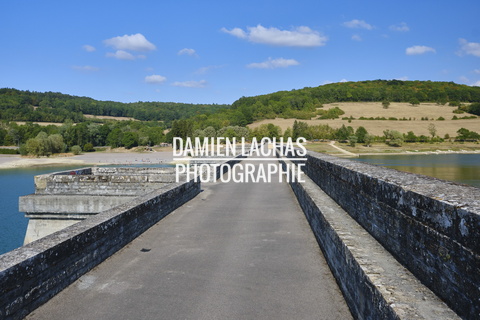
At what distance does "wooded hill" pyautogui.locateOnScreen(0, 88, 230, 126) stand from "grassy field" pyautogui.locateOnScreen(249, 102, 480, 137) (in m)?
60.8

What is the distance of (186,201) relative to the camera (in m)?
10.6

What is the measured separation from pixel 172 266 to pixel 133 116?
188 m

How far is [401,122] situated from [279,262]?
130 metres

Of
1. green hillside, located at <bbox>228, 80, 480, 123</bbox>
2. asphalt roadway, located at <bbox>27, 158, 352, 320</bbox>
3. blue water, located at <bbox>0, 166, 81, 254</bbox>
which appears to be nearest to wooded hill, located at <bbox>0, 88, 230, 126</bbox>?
green hillside, located at <bbox>228, 80, 480, 123</bbox>

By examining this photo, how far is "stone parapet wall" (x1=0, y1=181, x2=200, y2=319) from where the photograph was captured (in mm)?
3449

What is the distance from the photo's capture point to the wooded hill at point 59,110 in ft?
472

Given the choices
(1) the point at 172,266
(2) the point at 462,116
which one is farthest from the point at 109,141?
(2) the point at 462,116

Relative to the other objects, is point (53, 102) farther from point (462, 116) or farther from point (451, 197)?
point (451, 197)

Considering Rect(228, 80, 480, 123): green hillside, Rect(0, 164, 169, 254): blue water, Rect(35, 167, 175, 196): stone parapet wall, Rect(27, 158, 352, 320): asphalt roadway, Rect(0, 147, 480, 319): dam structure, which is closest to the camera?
Rect(0, 147, 480, 319): dam structure

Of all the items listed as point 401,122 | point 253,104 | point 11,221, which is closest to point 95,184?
point 11,221

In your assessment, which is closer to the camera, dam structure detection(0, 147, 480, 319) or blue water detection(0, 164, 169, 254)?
dam structure detection(0, 147, 480, 319)

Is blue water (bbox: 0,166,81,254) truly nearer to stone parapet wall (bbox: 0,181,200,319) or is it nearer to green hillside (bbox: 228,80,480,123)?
stone parapet wall (bbox: 0,181,200,319)

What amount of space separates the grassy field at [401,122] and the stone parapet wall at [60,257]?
107796 millimetres

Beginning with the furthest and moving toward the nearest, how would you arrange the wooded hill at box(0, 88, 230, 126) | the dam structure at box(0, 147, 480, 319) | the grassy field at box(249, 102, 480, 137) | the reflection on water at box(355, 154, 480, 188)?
1. the wooded hill at box(0, 88, 230, 126)
2. the grassy field at box(249, 102, 480, 137)
3. the reflection on water at box(355, 154, 480, 188)
4. the dam structure at box(0, 147, 480, 319)
